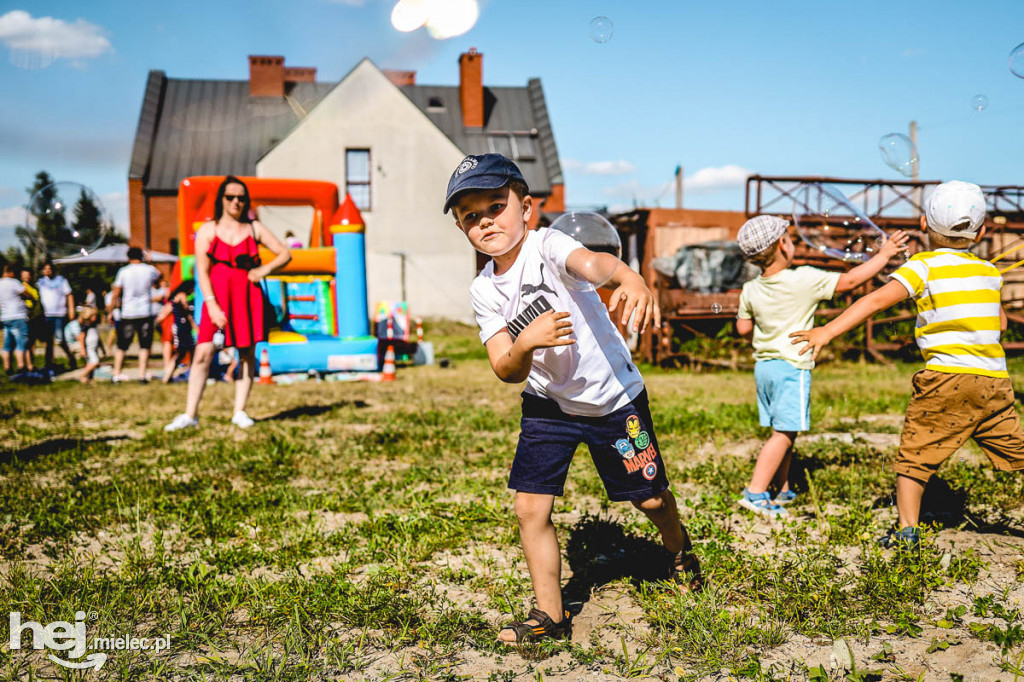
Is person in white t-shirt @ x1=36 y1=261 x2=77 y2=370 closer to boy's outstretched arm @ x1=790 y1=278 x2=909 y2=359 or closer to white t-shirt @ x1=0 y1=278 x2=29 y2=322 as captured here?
white t-shirt @ x1=0 y1=278 x2=29 y2=322

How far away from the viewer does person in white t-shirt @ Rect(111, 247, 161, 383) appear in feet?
36.3

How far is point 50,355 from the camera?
12.8 m

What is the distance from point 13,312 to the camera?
12.3 meters

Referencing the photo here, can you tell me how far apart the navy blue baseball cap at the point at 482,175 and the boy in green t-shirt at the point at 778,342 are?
185 cm

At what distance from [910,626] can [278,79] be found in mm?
32977

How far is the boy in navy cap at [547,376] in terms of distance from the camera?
8.34ft

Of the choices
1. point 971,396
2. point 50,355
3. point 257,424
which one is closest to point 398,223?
point 50,355

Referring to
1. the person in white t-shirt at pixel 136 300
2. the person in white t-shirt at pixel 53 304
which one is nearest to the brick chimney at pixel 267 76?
the person in white t-shirt at pixel 53 304

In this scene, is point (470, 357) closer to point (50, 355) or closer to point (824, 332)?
point (50, 355)

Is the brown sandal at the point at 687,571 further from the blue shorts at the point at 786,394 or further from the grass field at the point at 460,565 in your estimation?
the blue shorts at the point at 786,394

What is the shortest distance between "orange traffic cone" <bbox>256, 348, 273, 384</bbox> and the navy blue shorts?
29.8ft

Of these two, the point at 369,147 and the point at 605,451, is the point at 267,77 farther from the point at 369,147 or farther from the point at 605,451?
the point at 605,451

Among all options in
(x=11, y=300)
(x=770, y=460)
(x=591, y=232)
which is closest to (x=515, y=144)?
(x=11, y=300)

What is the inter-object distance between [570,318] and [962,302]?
186 centimetres
